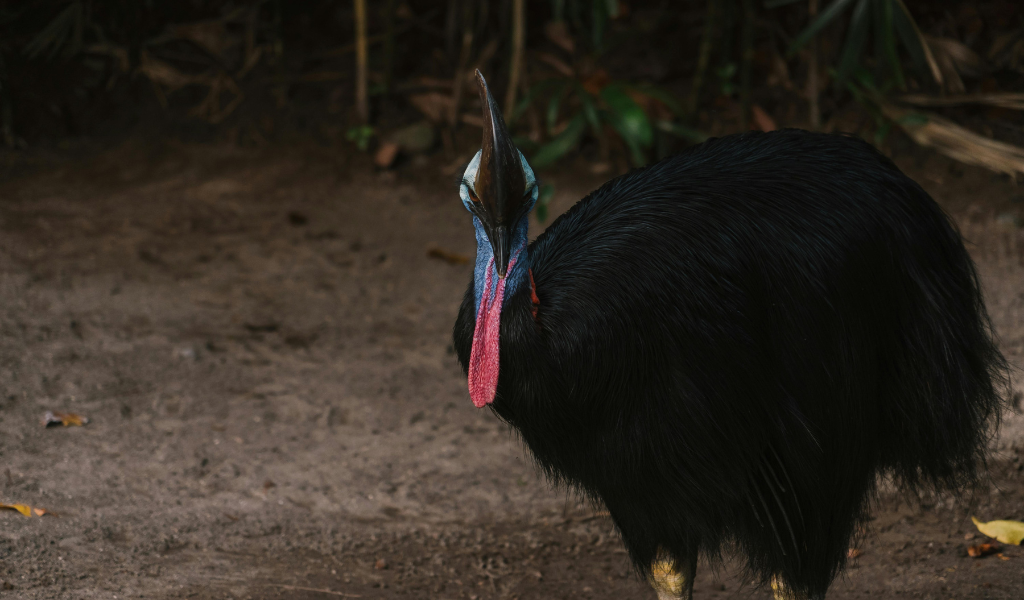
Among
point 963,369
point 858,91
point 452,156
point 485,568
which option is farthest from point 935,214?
point 452,156

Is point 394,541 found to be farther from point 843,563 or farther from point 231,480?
point 843,563

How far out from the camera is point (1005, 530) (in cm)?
269

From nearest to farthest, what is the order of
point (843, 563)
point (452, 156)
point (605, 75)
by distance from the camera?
point (843, 563) < point (605, 75) < point (452, 156)

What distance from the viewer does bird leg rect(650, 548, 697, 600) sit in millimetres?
2170

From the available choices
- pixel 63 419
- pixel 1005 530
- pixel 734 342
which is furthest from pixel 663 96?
pixel 734 342

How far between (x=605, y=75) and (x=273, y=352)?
2.24m

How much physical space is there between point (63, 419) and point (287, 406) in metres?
0.69

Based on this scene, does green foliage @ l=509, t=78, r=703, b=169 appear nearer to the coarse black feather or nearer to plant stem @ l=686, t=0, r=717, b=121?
plant stem @ l=686, t=0, r=717, b=121

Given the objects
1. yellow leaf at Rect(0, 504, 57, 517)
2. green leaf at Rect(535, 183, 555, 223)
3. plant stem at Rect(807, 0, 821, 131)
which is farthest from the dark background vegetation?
yellow leaf at Rect(0, 504, 57, 517)

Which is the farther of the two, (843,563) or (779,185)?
(843,563)

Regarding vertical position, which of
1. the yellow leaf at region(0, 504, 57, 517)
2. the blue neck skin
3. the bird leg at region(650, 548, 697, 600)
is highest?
the blue neck skin

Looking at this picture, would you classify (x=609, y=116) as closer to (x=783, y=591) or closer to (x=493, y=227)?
(x=783, y=591)

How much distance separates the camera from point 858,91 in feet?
15.7

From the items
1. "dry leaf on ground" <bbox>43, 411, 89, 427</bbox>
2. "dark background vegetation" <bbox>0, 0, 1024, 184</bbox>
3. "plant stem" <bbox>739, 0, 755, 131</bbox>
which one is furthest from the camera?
"plant stem" <bbox>739, 0, 755, 131</bbox>
